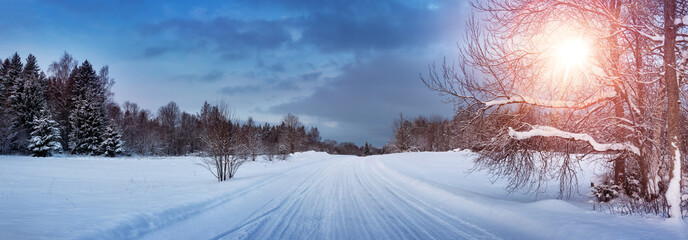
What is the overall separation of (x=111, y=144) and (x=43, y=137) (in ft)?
29.2

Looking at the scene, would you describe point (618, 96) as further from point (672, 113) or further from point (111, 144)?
point (111, 144)

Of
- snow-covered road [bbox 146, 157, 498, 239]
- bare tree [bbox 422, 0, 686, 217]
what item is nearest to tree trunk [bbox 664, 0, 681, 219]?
bare tree [bbox 422, 0, 686, 217]

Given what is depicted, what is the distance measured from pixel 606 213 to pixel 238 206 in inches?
332

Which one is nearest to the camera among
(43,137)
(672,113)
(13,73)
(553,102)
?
(672,113)

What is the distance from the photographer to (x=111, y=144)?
4356cm

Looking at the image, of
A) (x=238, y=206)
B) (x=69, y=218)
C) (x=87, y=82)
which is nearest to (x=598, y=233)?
(x=238, y=206)

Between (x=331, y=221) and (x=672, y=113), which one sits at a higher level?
(x=672, y=113)

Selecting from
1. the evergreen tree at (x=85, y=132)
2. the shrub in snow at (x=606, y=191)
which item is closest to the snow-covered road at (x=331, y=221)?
the shrub in snow at (x=606, y=191)

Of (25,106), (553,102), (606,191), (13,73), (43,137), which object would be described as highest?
(13,73)

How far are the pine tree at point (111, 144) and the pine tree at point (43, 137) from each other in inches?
261

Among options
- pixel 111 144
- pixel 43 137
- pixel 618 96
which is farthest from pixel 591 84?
pixel 111 144

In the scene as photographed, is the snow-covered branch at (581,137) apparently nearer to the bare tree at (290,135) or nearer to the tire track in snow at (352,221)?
the tire track in snow at (352,221)

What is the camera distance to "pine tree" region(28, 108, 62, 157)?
34.3 m

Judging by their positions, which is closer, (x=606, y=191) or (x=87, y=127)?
(x=606, y=191)
